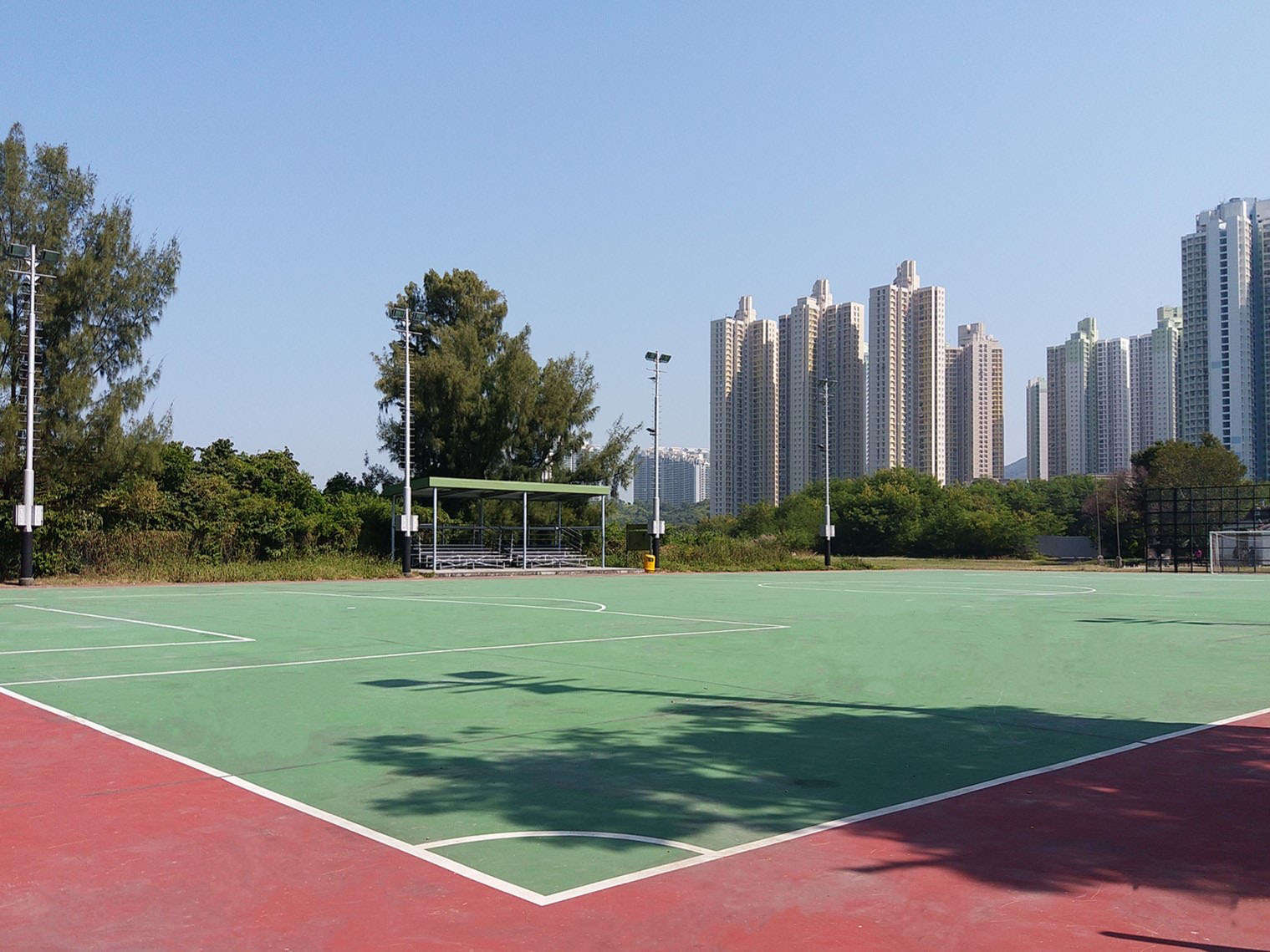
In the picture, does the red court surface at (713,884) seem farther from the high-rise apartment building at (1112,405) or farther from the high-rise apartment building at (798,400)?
the high-rise apartment building at (1112,405)

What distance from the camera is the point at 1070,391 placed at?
500 feet

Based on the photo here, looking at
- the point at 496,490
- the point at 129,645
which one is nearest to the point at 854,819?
the point at 129,645

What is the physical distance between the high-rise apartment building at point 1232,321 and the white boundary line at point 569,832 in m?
111

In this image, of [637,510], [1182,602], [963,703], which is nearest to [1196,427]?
[637,510]

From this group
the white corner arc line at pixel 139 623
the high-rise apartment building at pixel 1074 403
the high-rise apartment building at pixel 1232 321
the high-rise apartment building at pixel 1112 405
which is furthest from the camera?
the high-rise apartment building at pixel 1074 403

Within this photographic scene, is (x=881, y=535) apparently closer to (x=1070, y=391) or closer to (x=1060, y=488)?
(x=1060, y=488)

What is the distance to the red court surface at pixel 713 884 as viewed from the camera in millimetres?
4020

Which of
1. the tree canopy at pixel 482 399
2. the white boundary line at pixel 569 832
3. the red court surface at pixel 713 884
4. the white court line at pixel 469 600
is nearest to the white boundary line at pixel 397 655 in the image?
the white boundary line at pixel 569 832

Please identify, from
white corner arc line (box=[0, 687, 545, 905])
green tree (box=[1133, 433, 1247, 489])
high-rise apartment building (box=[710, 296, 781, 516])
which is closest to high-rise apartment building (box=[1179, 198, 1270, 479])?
green tree (box=[1133, 433, 1247, 489])

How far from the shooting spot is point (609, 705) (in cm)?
927

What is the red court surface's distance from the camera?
402 cm

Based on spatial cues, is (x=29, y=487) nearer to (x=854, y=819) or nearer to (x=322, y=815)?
(x=322, y=815)

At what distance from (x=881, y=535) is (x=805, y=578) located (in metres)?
56.1

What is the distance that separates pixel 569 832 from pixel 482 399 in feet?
168
